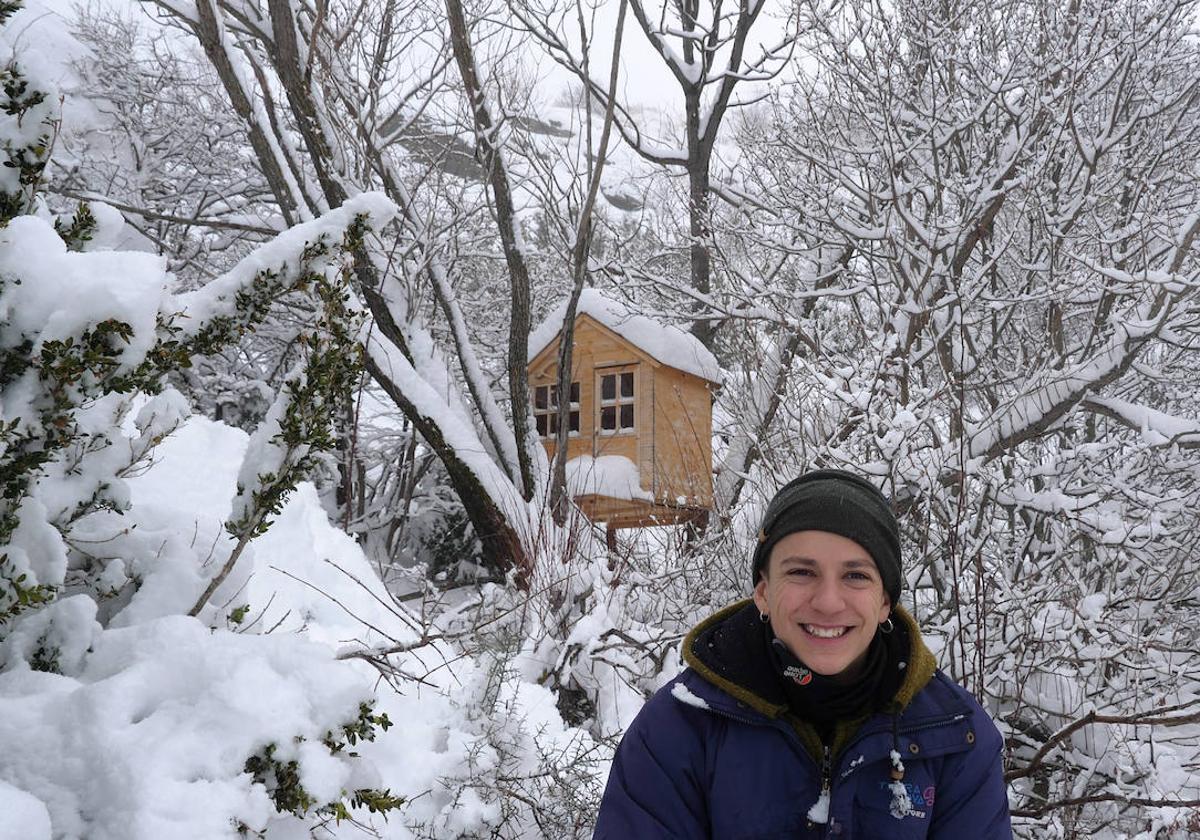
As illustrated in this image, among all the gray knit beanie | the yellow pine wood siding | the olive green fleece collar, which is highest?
the yellow pine wood siding

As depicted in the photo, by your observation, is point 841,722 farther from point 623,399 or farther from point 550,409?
point 550,409

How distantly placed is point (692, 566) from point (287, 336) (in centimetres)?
809

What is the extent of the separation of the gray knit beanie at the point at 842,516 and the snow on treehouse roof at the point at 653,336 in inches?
264

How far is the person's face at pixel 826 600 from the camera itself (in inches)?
69.9

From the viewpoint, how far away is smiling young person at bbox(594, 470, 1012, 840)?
170 centimetres

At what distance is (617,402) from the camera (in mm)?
8977

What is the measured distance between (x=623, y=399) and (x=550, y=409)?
2.72ft

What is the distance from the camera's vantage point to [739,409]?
5.25 m

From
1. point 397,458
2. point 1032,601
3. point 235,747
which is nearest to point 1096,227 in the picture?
point 1032,601

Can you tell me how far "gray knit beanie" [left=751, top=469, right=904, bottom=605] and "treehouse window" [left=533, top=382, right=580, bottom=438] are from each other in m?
7.19

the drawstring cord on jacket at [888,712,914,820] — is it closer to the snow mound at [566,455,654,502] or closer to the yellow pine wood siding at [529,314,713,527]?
the yellow pine wood siding at [529,314,713,527]

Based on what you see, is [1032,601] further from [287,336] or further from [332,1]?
[287,336]

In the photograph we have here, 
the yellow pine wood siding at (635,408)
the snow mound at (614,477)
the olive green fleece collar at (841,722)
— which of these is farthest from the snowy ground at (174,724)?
the snow mound at (614,477)

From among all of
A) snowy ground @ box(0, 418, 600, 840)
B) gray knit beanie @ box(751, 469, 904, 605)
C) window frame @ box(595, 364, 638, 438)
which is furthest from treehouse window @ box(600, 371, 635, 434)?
gray knit beanie @ box(751, 469, 904, 605)
